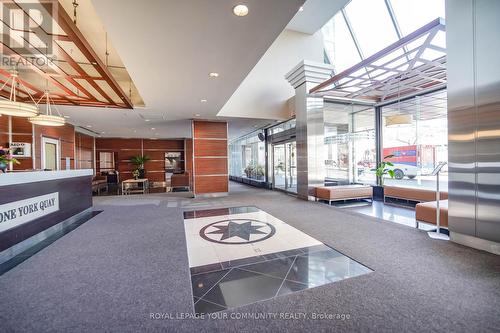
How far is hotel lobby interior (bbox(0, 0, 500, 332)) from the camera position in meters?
2.09

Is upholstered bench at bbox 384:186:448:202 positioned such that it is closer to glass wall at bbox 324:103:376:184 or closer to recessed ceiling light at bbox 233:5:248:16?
Answer: glass wall at bbox 324:103:376:184

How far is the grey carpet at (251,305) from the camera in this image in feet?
6.07

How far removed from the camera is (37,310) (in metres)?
2.05

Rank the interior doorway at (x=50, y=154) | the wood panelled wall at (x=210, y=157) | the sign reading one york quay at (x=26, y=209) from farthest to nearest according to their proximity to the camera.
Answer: the wood panelled wall at (x=210, y=157), the interior doorway at (x=50, y=154), the sign reading one york quay at (x=26, y=209)

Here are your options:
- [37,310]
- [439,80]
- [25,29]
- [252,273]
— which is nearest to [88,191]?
[25,29]

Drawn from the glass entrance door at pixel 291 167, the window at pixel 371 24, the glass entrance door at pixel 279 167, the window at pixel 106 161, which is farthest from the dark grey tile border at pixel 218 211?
the window at pixel 106 161

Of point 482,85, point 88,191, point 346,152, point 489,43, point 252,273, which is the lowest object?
point 252,273

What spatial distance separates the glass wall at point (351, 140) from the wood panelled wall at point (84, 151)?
1222 cm

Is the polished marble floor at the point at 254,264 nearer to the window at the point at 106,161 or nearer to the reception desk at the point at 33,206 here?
the reception desk at the point at 33,206

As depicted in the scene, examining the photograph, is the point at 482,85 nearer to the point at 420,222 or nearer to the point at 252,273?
the point at 420,222

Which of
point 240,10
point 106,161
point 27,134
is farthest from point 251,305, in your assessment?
point 106,161

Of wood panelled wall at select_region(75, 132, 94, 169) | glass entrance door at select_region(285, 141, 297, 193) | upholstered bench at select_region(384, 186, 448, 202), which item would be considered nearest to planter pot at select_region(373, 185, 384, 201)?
upholstered bench at select_region(384, 186, 448, 202)

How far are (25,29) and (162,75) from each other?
84.0 inches

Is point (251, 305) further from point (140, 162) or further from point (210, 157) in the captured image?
point (140, 162)
